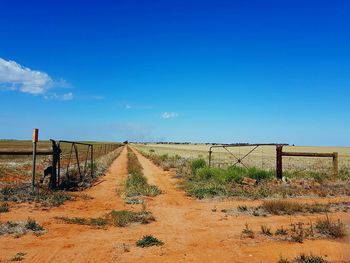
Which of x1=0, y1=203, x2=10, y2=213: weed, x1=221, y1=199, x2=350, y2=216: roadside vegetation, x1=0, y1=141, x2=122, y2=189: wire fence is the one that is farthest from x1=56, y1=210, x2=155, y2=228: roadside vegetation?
x1=0, y1=141, x2=122, y2=189: wire fence

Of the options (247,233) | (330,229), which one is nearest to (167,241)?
(247,233)

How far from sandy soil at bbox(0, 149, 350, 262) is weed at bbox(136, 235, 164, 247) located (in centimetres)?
14

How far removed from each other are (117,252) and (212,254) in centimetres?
196

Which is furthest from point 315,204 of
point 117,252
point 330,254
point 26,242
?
point 26,242

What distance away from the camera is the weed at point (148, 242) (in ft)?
27.5

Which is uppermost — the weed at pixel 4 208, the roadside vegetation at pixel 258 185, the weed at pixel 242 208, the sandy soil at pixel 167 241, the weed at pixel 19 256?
the roadside vegetation at pixel 258 185

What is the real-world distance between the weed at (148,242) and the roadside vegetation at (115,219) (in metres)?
1.88

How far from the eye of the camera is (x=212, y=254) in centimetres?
783

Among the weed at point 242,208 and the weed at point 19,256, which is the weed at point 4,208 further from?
the weed at point 242,208

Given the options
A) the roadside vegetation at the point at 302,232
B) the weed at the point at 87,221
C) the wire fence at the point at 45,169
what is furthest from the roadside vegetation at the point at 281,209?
the wire fence at the point at 45,169

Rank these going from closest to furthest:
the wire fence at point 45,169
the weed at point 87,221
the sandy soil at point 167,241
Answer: the sandy soil at point 167,241 < the weed at point 87,221 < the wire fence at point 45,169

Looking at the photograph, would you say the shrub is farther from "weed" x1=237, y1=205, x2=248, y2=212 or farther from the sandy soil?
"weed" x1=237, y1=205, x2=248, y2=212

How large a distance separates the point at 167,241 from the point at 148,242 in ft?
1.89

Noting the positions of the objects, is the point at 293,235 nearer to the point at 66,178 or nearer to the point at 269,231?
the point at 269,231
